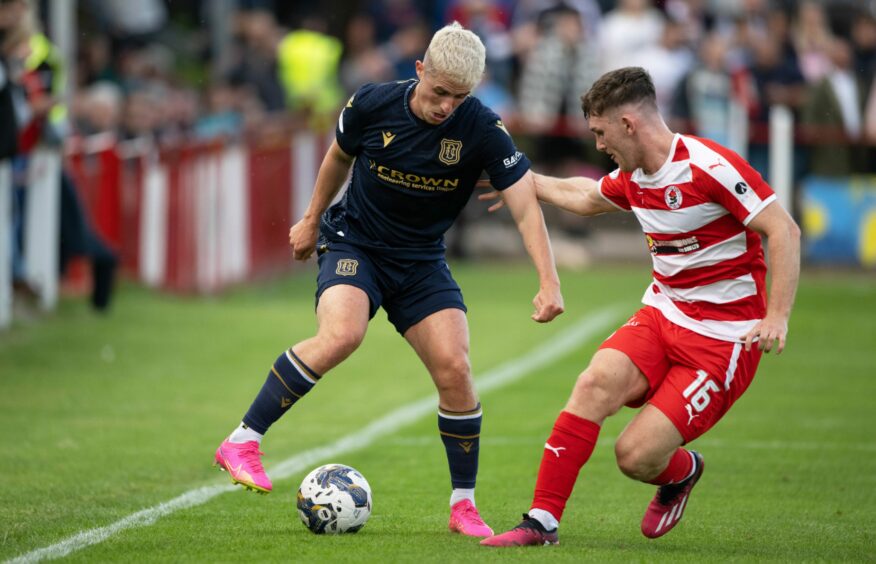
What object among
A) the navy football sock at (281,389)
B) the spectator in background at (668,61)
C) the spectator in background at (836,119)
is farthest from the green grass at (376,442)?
the spectator in background at (668,61)

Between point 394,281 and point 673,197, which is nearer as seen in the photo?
point 673,197

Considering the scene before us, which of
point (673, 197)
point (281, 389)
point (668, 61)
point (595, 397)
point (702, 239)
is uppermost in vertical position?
point (673, 197)

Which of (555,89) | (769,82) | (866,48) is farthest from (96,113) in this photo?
(866,48)

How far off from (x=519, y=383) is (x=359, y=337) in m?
5.76

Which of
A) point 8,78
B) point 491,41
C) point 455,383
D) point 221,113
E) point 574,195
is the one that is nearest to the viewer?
point 455,383

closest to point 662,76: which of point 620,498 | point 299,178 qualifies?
point 299,178

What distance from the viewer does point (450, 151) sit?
24.0 feet

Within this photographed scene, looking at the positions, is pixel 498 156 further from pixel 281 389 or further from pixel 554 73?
pixel 554 73

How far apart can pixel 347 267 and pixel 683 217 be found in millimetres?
1592

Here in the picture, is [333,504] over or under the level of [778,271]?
under

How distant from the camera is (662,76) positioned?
2198cm

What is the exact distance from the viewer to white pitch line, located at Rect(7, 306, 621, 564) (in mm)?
6812

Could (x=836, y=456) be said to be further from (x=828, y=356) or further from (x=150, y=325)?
(x=150, y=325)

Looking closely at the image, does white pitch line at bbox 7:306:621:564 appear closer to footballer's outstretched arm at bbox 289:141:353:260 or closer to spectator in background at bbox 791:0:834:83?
footballer's outstretched arm at bbox 289:141:353:260
